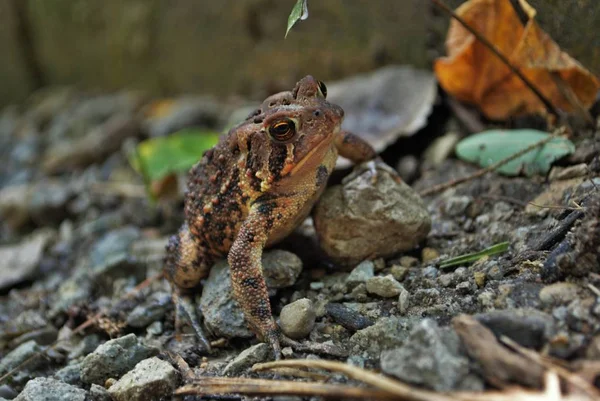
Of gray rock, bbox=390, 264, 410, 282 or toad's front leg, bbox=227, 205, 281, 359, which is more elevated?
toad's front leg, bbox=227, 205, 281, 359

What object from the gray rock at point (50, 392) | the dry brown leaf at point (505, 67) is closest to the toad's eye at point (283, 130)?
the gray rock at point (50, 392)

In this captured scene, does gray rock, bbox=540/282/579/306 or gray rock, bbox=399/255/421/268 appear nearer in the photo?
gray rock, bbox=540/282/579/306

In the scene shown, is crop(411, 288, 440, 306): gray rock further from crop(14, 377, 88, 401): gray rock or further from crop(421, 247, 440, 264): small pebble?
crop(14, 377, 88, 401): gray rock

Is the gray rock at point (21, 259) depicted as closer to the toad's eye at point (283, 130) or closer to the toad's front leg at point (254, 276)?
the toad's front leg at point (254, 276)

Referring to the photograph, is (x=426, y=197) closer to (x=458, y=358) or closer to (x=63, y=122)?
(x=458, y=358)

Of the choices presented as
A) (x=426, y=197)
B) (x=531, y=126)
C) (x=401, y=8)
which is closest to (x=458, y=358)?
(x=426, y=197)

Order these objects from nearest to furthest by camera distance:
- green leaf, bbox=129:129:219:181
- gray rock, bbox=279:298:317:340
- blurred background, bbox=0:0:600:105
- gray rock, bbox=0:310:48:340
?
1. gray rock, bbox=279:298:317:340
2. gray rock, bbox=0:310:48:340
3. blurred background, bbox=0:0:600:105
4. green leaf, bbox=129:129:219:181

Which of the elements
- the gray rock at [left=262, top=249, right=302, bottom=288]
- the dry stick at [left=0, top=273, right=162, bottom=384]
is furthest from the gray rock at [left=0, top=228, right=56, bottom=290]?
the gray rock at [left=262, top=249, right=302, bottom=288]

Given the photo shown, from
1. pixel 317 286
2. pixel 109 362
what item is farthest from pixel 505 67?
pixel 109 362
